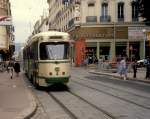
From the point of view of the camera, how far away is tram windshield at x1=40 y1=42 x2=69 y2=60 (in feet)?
90.3

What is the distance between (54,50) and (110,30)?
50.7 m

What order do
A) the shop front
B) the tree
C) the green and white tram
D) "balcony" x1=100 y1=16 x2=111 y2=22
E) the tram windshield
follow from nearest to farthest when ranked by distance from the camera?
the green and white tram < the tram windshield < the tree < the shop front < "balcony" x1=100 y1=16 x2=111 y2=22

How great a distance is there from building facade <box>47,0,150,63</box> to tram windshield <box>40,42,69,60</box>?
4842 centimetres

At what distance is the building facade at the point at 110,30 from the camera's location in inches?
3029

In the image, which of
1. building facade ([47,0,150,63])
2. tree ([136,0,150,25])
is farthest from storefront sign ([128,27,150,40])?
tree ([136,0,150,25])

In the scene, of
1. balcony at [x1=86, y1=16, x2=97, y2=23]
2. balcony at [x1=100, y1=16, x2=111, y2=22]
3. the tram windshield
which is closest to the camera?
the tram windshield

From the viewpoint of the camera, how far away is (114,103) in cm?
2047

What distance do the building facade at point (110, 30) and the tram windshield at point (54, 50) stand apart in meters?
48.4

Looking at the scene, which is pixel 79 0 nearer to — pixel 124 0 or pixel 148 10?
pixel 124 0

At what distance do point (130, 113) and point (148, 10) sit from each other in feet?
66.4

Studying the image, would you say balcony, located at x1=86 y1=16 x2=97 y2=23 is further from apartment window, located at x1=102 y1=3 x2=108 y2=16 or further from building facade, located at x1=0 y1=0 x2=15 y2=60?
building facade, located at x1=0 y1=0 x2=15 y2=60

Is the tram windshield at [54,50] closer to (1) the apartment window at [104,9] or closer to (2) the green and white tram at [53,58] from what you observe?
(2) the green and white tram at [53,58]

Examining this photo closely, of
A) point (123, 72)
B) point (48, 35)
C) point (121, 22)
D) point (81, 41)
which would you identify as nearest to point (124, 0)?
point (121, 22)

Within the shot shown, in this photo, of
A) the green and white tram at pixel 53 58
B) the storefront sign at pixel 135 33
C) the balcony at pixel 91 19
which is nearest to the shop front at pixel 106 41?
the storefront sign at pixel 135 33
